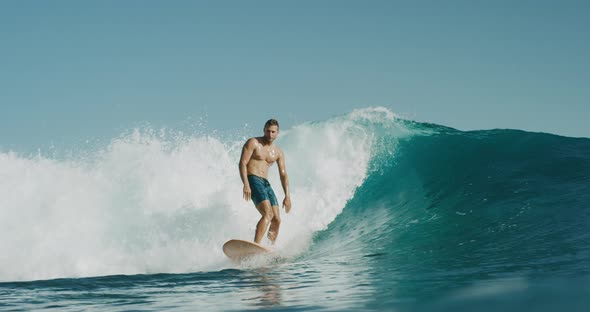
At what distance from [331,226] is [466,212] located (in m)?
2.48

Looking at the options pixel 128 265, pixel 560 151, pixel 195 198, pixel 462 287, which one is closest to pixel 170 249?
pixel 128 265

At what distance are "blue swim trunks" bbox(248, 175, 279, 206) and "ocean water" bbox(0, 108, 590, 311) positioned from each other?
86 centimetres

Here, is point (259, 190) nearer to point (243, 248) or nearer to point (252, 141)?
point (252, 141)

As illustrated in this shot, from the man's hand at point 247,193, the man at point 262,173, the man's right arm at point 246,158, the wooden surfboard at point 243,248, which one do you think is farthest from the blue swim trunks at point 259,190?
the wooden surfboard at point 243,248

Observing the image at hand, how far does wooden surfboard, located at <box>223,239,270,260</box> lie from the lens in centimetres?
730

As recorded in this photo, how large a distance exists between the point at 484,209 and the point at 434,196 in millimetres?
1709

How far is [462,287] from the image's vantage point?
13.4 ft

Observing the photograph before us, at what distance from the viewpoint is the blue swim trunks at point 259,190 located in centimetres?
781

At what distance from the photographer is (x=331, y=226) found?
33.0ft

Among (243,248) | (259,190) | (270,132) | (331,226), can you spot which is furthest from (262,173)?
(331,226)

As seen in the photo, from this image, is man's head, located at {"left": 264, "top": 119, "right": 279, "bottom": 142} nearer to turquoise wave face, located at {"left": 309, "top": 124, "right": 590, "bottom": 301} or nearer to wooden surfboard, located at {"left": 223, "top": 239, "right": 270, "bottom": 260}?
wooden surfboard, located at {"left": 223, "top": 239, "right": 270, "bottom": 260}

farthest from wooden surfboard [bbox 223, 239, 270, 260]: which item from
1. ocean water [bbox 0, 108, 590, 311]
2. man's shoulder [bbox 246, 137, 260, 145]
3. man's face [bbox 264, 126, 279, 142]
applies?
man's face [bbox 264, 126, 279, 142]

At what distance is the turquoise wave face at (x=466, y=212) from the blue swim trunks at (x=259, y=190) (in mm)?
1066

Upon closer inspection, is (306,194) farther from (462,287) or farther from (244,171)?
(462,287)
